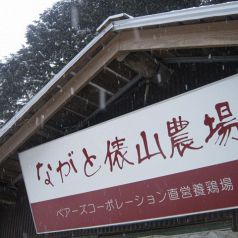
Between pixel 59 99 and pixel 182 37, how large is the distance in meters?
2.75

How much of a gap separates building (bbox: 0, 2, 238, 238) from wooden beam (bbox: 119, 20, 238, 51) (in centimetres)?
1

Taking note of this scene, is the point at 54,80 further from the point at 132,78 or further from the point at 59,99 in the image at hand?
the point at 132,78

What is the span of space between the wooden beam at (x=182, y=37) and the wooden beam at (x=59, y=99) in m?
0.34

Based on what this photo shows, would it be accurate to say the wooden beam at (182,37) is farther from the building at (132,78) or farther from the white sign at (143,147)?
the white sign at (143,147)

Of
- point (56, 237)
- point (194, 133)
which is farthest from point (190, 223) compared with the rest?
point (56, 237)

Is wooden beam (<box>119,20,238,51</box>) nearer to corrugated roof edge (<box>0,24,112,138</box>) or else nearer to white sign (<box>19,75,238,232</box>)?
corrugated roof edge (<box>0,24,112,138</box>)

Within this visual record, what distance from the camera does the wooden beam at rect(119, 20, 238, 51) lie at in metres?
4.87

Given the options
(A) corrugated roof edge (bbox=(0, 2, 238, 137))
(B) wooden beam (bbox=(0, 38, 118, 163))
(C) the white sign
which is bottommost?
(C) the white sign

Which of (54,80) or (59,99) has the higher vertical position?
(54,80)

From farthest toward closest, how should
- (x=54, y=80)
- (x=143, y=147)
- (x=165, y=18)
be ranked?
(x=54, y=80)
(x=143, y=147)
(x=165, y=18)

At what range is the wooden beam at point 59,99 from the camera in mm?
6449

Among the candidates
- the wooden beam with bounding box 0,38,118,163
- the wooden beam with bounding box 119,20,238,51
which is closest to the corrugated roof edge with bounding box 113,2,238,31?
the wooden beam with bounding box 119,20,238,51

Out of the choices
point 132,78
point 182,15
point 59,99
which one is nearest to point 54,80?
point 59,99

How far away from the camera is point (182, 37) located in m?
5.41
